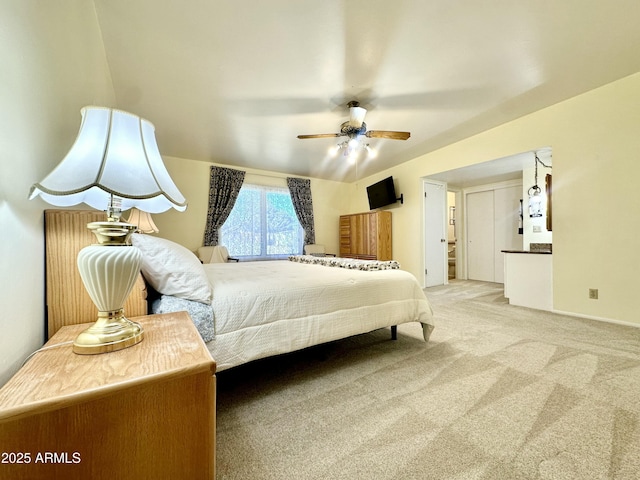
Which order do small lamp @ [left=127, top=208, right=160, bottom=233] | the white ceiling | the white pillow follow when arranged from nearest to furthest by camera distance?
the white pillow < the white ceiling < small lamp @ [left=127, top=208, right=160, bottom=233]

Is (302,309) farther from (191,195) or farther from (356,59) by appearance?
(191,195)

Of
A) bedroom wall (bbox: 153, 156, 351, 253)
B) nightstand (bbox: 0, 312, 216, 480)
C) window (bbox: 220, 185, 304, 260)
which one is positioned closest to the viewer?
nightstand (bbox: 0, 312, 216, 480)

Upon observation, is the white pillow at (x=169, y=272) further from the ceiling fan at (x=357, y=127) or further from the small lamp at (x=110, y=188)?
the ceiling fan at (x=357, y=127)

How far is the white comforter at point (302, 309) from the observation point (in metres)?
1.40

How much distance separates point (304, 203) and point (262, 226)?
3.58 ft

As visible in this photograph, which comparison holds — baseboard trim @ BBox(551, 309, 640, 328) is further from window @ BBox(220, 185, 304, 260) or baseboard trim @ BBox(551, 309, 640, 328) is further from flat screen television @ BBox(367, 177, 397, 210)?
window @ BBox(220, 185, 304, 260)

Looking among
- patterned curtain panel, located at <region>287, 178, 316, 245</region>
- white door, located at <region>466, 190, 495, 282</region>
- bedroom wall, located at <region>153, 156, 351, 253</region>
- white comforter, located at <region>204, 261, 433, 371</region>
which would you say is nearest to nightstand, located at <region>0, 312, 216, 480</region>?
white comforter, located at <region>204, 261, 433, 371</region>

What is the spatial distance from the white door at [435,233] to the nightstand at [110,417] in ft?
15.9

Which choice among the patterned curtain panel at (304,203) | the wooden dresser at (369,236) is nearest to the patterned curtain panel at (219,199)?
the patterned curtain panel at (304,203)

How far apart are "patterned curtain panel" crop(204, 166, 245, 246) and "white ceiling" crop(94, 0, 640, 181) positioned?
1334mm

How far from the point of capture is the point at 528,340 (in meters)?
2.33

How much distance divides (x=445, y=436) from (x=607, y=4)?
9.83 ft

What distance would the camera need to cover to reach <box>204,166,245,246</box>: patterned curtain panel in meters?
4.79

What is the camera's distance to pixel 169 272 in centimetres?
134
